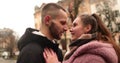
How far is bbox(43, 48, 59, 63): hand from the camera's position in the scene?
134 inches

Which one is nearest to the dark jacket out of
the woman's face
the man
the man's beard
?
the man

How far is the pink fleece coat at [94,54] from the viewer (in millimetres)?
3223

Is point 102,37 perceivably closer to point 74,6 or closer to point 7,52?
point 74,6

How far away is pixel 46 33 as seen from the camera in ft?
11.9

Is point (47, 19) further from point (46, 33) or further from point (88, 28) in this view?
point (88, 28)

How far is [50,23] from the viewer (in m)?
3.63

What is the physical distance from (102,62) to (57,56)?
29.1 inches

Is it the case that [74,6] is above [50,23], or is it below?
below

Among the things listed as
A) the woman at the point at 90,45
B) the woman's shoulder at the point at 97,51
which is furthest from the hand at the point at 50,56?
the woman's shoulder at the point at 97,51

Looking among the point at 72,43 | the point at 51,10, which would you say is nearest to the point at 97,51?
the point at 72,43

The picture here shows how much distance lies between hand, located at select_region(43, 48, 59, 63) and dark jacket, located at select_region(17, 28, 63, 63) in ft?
0.14

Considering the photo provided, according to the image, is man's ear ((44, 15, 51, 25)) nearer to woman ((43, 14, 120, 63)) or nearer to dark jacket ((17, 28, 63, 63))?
dark jacket ((17, 28, 63, 63))

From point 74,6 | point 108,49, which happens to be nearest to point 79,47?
point 108,49

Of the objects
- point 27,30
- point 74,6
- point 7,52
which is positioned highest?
point 27,30
